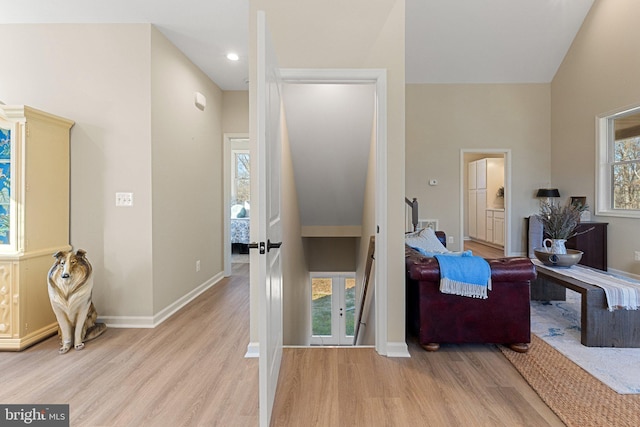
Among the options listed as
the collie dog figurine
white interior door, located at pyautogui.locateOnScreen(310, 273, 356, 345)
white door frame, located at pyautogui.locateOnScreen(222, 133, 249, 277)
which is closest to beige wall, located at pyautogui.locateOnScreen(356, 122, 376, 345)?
white interior door, located at pyautogui.locateOnScreen(310, 273, 356, 345)

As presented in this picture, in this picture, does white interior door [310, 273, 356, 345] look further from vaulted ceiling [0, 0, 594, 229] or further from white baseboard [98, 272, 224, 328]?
white baseboard [98, 272, 224, 328]

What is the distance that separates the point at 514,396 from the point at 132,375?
7.97ft

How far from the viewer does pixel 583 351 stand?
2367 mm

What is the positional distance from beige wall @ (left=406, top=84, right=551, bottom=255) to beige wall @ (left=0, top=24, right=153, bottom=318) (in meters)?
4.62

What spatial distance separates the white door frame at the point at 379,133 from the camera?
2.33 metres

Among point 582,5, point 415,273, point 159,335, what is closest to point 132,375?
point 159,335

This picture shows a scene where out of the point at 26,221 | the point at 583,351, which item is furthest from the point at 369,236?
the point at 26,221

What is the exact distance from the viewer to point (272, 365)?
Answer: 5.81 feet

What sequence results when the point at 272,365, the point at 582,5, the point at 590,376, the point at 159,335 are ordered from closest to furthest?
the point at 272,365 < the point at 590,376 < the point at 159,335 < the point at 582,5

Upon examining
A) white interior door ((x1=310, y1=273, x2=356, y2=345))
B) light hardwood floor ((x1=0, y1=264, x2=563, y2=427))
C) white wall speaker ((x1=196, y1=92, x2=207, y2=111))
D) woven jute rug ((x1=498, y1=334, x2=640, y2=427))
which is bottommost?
white interior door ((x1=310, y1=273, x2=356, y2=345))

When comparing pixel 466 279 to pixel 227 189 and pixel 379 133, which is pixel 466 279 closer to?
pixel 379 133

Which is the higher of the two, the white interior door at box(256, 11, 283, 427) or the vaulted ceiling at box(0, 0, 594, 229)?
the vaulted ceiling at box(0, 0, 594, 229)

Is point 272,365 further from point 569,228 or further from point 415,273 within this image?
point 569,228

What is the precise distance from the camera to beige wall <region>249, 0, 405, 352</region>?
Result: 232 centimetres
